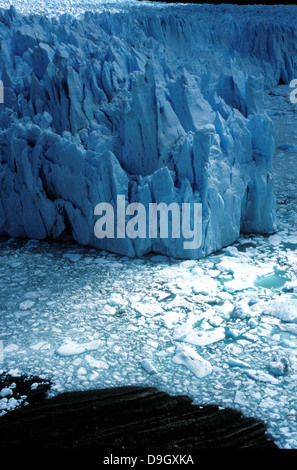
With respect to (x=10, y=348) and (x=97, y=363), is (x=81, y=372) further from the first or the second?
(x=10, y=348)

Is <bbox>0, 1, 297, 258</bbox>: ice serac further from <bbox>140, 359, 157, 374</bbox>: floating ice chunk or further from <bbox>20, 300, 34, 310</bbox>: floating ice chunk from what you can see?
<bbox>140, 359, 157, 374</bbox>: floating ice chunk

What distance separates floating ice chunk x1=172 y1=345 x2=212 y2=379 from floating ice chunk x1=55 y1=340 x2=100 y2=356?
15.0 inches

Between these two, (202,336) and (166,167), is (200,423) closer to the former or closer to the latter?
(202,336)

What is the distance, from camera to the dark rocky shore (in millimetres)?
1628

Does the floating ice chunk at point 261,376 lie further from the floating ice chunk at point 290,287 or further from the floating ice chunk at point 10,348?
the floating ice chunk at point 10,348

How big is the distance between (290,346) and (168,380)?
1.96 feet

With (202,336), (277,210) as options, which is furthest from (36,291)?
(277,210)

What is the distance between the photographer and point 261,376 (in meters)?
1.94

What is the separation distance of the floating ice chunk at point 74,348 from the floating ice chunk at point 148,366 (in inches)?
9.9

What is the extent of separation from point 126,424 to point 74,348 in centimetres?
52

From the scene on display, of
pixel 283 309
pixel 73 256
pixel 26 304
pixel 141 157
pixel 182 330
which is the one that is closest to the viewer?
pixel 182 330

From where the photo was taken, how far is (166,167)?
9.61ft

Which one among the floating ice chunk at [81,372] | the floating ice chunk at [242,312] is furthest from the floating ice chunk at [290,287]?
the floating ice chunk at [81,372]

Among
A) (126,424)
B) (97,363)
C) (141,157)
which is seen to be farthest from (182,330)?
(141,157)
